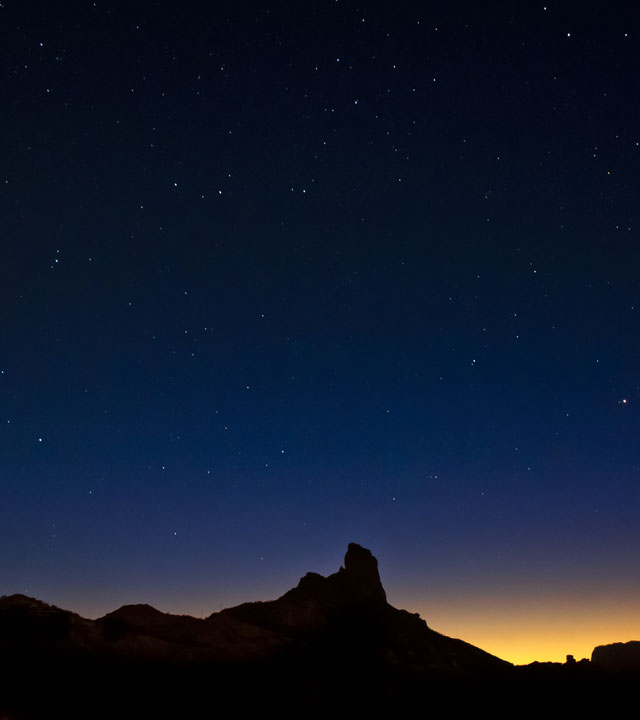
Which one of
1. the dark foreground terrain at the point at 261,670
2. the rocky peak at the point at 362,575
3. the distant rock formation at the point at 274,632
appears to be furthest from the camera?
the rocky peak at the point at 362,575

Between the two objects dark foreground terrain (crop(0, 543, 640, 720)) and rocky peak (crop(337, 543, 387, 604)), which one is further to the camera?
rocky peak (crop(337, 543, 387, 604))

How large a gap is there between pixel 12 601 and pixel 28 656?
50.2ft

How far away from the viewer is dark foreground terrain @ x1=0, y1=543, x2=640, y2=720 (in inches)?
2194

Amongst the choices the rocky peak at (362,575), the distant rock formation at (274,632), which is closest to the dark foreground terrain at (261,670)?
the distant rock formation at (274,632)

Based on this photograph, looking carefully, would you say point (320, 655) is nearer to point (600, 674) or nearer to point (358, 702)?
point (358, 702)

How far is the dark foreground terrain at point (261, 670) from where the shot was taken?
5572cm

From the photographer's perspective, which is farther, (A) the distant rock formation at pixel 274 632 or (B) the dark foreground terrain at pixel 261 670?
(A) the distant rock formation at pixel 274 632

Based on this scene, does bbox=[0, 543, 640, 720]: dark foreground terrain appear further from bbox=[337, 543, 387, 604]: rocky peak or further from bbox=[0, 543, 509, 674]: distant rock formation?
bbox=[337, 543, 387, 604]: rocky peak

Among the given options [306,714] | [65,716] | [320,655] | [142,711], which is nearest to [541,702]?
[320,655]

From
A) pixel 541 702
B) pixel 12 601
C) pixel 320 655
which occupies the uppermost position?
pixel 12 601

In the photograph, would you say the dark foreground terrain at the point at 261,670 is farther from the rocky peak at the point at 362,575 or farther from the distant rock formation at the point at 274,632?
the rocky peak at the point at 362,575

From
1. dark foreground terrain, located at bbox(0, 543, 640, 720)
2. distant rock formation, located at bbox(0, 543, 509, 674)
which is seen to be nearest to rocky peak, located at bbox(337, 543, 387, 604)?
distant rock formation, located at bbox(0, 543, 509, 674)

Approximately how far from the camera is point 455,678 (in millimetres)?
86750

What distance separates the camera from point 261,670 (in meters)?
72.7
